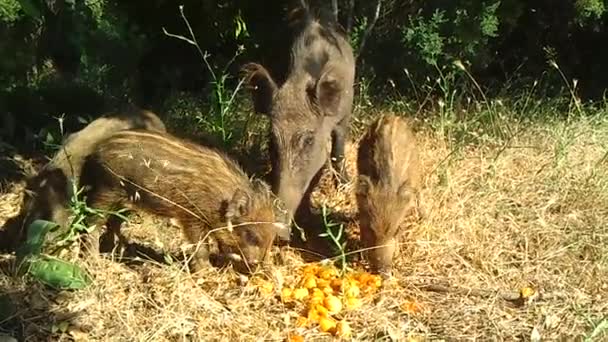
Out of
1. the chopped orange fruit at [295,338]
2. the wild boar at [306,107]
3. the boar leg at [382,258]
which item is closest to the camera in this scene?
the chopped orange fruit at [295,338]

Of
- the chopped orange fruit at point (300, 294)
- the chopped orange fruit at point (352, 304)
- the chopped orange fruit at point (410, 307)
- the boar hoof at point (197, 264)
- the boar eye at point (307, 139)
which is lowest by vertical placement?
the chopped orange fruit at point (410, 307)

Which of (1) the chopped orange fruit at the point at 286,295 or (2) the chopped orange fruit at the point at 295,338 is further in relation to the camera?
(1) the chopped orange fruit at the point at 286,295

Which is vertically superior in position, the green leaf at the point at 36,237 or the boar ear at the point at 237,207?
the boar ear at the point at 237,207

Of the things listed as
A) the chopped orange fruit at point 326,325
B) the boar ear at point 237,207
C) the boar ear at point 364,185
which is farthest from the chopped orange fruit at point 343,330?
the boar ear at point 364,185

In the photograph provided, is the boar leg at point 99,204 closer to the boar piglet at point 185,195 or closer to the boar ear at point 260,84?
the boar piglet at point 185,195

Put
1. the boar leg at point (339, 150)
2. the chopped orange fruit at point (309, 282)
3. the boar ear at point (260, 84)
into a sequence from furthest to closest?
the boar leg at point (339, 150) < the boar ear at point (260, 84) < the chopped orange fruit at point (309, 282)

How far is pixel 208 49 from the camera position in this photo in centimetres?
845

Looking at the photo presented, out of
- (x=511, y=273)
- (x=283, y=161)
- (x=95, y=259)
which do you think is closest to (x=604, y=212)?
(x=511, y=273)

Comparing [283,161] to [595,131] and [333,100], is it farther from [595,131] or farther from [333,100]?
[595,131]

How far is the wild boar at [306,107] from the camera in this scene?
6061 mm

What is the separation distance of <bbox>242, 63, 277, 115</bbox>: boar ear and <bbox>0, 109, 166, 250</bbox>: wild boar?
0.71 m

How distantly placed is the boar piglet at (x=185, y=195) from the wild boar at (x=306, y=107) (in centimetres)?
52

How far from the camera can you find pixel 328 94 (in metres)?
6.35

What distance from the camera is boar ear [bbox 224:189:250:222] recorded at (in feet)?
17.3
